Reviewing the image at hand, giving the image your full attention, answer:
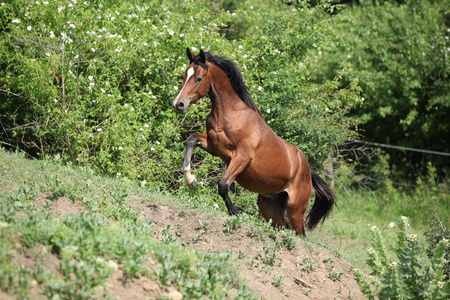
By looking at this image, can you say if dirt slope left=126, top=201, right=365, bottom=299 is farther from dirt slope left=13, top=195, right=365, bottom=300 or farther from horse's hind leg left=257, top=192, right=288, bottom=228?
horse's hind leg left=257, top=192, right=288, bottom=228

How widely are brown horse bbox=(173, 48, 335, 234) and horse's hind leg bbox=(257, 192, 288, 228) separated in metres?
0.34

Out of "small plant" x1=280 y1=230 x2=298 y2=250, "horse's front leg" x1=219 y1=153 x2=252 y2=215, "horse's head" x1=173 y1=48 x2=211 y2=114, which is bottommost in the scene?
"small plant" x1=280 y1=230 x2=298 y2=250

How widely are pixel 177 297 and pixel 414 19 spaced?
13.9m

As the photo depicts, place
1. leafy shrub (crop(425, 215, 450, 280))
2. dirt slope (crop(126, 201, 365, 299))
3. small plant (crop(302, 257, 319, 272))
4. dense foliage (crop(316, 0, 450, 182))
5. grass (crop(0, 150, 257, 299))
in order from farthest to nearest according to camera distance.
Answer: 1. dense foliage (crop(316, 0, 450, 182))
2. leafy shrub (crop(425, 215, 450, 280))
3. small plant (crop(302, 257, 319, 272))
4. dirt slope (crop(126, 201, 365, 299))
5. grass (crop(0, 150, 257, 299))

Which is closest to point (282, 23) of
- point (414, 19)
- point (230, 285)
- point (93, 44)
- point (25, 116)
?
point (93, 44)

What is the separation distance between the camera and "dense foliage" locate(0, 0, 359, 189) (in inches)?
308

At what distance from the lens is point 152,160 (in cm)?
795

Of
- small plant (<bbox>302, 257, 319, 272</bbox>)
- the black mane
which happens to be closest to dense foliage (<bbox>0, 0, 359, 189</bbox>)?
the black mane

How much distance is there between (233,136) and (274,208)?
1720mm

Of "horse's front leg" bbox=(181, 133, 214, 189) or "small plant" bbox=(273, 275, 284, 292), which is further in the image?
"horse's front leg" bbox=(181, 133, 214, 189)

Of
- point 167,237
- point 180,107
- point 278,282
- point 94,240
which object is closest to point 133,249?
point 94,240

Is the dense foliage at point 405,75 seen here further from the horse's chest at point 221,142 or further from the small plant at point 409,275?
the small plant at point 409,275

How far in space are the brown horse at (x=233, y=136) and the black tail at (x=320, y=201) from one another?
72 centimetres

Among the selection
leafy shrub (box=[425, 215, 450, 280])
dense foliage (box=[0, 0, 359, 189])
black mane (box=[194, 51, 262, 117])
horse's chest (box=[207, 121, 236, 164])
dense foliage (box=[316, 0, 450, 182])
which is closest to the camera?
horse's chest (box=[207, 121, 236, 164])
